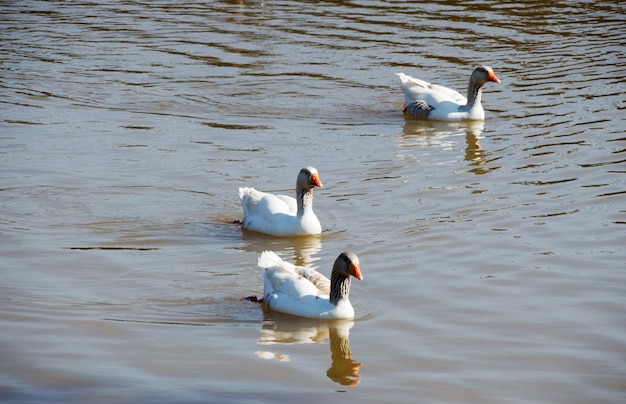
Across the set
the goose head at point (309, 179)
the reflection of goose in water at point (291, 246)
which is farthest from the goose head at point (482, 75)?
the reflection of goose in water at point (291, 246)

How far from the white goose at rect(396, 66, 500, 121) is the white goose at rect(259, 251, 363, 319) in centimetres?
892

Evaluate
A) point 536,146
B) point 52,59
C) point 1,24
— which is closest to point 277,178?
point 536,146

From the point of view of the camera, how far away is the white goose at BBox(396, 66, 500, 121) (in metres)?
19.3

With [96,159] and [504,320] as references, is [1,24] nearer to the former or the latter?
[96,159]

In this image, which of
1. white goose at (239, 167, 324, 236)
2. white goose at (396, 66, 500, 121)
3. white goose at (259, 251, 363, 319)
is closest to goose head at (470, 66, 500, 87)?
white goose at (396, 66, 500, 121)

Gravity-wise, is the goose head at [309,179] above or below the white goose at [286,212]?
above

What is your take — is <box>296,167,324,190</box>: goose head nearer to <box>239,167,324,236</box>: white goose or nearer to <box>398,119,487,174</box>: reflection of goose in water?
<box>239,167,324,236</box>: white goose

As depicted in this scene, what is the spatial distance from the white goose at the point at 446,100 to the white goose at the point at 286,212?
655 cm

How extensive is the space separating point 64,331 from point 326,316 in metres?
2.31

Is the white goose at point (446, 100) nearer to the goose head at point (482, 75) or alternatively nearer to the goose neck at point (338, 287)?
the goose head at point (482, 75)

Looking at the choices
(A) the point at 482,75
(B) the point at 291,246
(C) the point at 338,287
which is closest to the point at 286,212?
(B) the point at 291,246

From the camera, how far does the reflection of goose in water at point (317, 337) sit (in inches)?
364

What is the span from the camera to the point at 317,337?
398 inches

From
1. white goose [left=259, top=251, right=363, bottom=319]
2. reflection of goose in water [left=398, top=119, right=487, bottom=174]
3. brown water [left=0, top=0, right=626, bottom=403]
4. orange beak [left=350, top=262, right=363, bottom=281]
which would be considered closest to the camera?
brown water [left=0, top=0, right=626, bottom=403]
